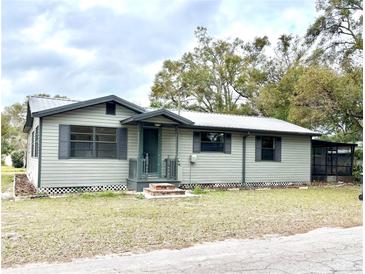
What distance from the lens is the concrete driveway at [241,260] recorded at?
4203 millimetres

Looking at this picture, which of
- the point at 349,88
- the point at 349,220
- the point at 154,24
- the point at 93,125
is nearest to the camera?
the point at 349,220

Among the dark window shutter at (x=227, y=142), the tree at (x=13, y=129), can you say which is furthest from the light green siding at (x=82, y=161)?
the tree at (x=13, y=129)

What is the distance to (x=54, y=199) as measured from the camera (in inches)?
415

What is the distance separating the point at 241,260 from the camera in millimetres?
4625

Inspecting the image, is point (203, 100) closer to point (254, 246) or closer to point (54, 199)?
point (54, 199)

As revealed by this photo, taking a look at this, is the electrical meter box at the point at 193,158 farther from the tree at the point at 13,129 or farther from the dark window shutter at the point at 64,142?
the tree at the point at 13,129

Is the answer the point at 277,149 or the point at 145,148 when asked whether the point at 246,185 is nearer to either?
the point at 277,149

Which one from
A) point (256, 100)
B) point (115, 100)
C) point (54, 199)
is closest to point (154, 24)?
point (115, 100)

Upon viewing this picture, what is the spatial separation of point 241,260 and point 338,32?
19213mm

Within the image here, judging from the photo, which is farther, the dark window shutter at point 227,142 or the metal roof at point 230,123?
the dark window shutter at point 227,142

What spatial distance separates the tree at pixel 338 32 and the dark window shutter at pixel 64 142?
13.7m

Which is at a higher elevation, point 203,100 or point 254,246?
point 203,100

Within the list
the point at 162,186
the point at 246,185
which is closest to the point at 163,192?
the point at 162,186

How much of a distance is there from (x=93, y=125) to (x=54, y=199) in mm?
2900
